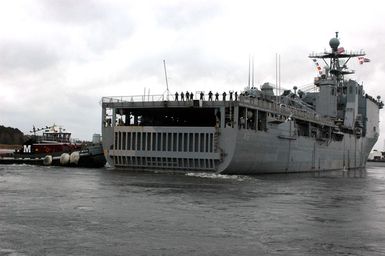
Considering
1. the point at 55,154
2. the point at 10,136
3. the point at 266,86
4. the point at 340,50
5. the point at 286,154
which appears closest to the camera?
the point at 286,154

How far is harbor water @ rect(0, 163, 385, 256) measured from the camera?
11.3m

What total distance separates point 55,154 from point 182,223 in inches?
1445

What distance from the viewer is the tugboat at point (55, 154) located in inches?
1891

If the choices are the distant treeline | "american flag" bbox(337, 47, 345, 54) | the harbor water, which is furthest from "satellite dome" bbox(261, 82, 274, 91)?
the distant treeline

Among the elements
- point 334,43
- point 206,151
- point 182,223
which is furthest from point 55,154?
point 334,43

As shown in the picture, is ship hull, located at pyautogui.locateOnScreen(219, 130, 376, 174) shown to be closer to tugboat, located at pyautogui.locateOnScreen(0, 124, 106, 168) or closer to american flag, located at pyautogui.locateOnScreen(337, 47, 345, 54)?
american flag, located at pyautogui.locateOnScreen(337, 47, 345, 54)

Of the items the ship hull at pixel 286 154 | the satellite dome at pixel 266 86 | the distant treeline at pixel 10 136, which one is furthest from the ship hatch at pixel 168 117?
the distant treeline at pixel 10 136

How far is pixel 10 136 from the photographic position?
116250 millimetres

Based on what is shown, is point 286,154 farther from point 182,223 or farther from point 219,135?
point 182,223

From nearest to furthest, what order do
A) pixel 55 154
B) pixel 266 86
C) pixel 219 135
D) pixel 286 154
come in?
pixel 219 135 < pixel 286 154 < pixel 55 154 < pixel 266 86

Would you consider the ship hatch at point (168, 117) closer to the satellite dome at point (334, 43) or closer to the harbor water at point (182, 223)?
the harbor water at point (182, 223)

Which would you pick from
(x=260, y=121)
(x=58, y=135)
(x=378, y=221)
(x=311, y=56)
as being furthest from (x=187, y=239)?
(x=311, y=56)

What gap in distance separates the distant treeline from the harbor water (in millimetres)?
92848

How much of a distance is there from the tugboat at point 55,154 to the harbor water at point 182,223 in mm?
23337
